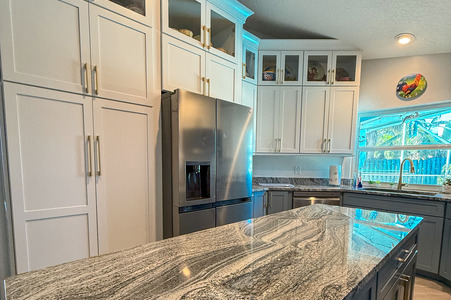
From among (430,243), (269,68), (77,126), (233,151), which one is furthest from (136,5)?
(430,243)

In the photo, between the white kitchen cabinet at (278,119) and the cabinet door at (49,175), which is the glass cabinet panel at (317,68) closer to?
the white kitchen cabinet at (278,119)

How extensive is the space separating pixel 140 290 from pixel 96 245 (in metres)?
1.07

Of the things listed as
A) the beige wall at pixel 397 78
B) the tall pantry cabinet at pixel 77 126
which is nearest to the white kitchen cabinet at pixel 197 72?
the tall pantry cabinet at pixel 77 126

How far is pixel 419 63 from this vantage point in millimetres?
2633

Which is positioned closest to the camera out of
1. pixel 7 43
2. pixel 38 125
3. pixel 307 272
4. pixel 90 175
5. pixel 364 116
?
pixel 307 272

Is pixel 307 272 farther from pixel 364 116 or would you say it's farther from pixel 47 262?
pixel 364 116

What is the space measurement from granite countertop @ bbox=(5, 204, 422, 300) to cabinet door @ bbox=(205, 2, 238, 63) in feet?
5.68

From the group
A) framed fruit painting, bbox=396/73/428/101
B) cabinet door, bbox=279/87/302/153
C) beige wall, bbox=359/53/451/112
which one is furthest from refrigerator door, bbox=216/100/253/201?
framed fruit painting, bbox=396/73/428/101

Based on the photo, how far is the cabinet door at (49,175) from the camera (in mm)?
1105

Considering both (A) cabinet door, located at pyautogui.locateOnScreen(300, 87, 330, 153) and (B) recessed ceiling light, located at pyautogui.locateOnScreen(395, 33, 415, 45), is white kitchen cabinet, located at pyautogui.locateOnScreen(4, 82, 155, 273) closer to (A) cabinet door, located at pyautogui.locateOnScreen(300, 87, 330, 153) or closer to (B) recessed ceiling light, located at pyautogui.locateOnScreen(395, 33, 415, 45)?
(A) cabinet door, located at pyautogui.locateOnScreen(300, 87, 330, 153)

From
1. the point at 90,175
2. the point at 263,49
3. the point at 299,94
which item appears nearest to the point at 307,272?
the point at 90,175

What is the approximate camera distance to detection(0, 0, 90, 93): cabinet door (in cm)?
107

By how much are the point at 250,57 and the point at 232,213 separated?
6.47 feet

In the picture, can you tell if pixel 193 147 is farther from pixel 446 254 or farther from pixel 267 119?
pixel 446 254
